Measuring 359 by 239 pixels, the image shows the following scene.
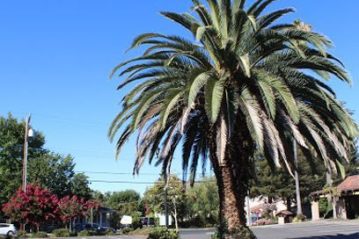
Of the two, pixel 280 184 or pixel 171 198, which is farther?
pixel 171 198

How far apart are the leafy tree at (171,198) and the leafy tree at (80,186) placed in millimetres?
9677

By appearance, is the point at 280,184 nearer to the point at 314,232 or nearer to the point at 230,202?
the point at 314,232

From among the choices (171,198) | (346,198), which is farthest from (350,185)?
(171,198)

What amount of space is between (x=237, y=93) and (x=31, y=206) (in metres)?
37.1

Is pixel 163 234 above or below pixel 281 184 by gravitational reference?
below

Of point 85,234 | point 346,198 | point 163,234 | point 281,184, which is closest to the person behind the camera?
point 163,234

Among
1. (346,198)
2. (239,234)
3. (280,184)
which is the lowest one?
(239,234)

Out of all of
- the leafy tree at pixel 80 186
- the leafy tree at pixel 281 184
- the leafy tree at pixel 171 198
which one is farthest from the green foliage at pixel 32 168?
the leafy tree at pixel 281 184

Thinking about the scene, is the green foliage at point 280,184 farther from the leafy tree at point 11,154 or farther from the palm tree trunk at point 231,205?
the palm tree trunk at point 231,205

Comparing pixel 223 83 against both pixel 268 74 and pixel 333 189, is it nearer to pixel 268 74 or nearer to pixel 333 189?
pixel 268 74

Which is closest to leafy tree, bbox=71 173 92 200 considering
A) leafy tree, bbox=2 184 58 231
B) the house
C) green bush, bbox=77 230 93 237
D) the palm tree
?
green bush, bbox=77 230 93 237

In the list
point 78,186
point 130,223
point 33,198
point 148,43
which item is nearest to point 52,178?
point 78,186

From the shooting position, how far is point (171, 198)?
78.1m

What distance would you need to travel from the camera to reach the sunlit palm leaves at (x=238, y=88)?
1816cm
